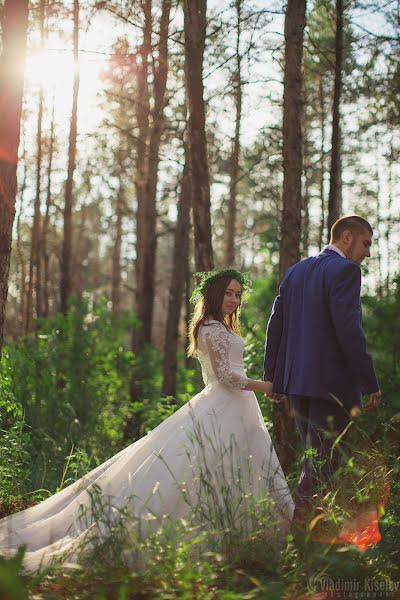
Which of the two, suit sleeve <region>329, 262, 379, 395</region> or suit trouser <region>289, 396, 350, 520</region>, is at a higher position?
suit sleeve <region>329, 262, 379, 395</region>

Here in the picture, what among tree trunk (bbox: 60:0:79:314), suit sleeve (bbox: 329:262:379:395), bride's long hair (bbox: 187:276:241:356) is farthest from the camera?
tree trunk (bbox: 60:0:79:314)

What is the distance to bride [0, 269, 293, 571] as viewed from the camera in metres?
4.80

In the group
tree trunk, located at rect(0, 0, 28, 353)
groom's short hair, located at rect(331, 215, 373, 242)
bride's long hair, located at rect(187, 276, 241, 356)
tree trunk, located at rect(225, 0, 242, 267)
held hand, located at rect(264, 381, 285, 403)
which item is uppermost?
tree trunk, located at rect(225, 0, 242, 267)

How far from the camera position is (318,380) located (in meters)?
5.55

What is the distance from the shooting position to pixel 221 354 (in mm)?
6086

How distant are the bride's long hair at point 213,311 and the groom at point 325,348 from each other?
A: 0.55m

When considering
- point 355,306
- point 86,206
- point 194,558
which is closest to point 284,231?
point 355,306

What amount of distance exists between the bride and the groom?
316mm

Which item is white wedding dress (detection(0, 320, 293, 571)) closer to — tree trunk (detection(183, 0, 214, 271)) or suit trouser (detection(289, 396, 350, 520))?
suit trouser (detection(289, 396, 350, 520))

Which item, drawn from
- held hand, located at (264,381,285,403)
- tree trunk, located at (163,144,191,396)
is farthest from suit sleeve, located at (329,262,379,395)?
tree trunk, located at (163,144,191,396)

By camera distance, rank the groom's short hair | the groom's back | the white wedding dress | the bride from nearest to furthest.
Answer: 1. the bride
2. the white wedding dress
3. the groom's back
4. the groom's short hair

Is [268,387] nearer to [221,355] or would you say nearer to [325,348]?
[221,355]

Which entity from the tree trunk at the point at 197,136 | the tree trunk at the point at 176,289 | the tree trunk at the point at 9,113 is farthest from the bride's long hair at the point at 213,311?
the tree trunk at the point at 176,289

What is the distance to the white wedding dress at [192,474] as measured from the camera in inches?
193
